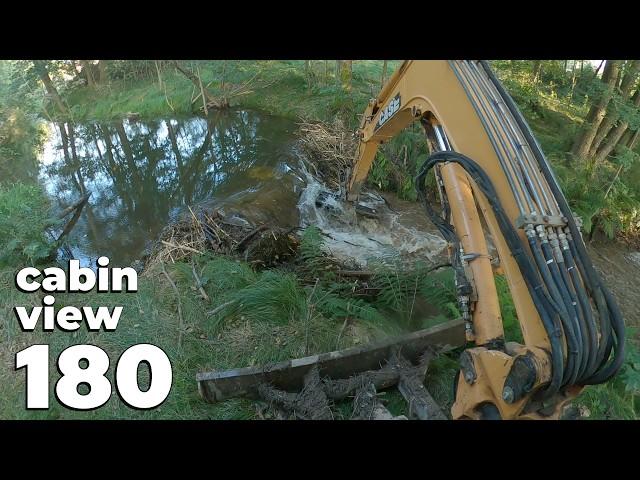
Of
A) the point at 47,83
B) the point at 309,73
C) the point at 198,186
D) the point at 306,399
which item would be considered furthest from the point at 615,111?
the point at 47,83

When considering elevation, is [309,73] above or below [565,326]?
above

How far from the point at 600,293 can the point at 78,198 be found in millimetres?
7907

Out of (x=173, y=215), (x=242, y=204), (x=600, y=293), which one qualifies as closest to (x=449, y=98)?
(x=600, y=293)

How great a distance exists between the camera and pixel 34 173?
29.2 feet

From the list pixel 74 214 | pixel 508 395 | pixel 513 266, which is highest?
pixel 513 266

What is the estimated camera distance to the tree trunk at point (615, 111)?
19.2 feet

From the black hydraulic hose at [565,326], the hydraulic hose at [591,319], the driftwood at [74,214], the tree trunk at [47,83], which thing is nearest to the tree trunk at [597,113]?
the hydraulic hose at [591,319]

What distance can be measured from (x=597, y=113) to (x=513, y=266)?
220 inches

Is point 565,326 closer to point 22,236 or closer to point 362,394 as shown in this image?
point 362,394

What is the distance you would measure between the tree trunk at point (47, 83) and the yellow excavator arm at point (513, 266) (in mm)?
13116

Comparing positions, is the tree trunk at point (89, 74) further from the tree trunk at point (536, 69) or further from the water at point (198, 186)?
the tree trunk at point (536, 69)

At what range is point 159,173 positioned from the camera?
8789 millimetres

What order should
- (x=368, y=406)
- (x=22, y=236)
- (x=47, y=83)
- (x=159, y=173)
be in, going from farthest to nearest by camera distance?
(x=47, y=83), (x=159, y=173), (x=22, y=236), (x=368, y=406)

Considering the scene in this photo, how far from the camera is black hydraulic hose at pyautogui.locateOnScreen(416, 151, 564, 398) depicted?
1.64 m
